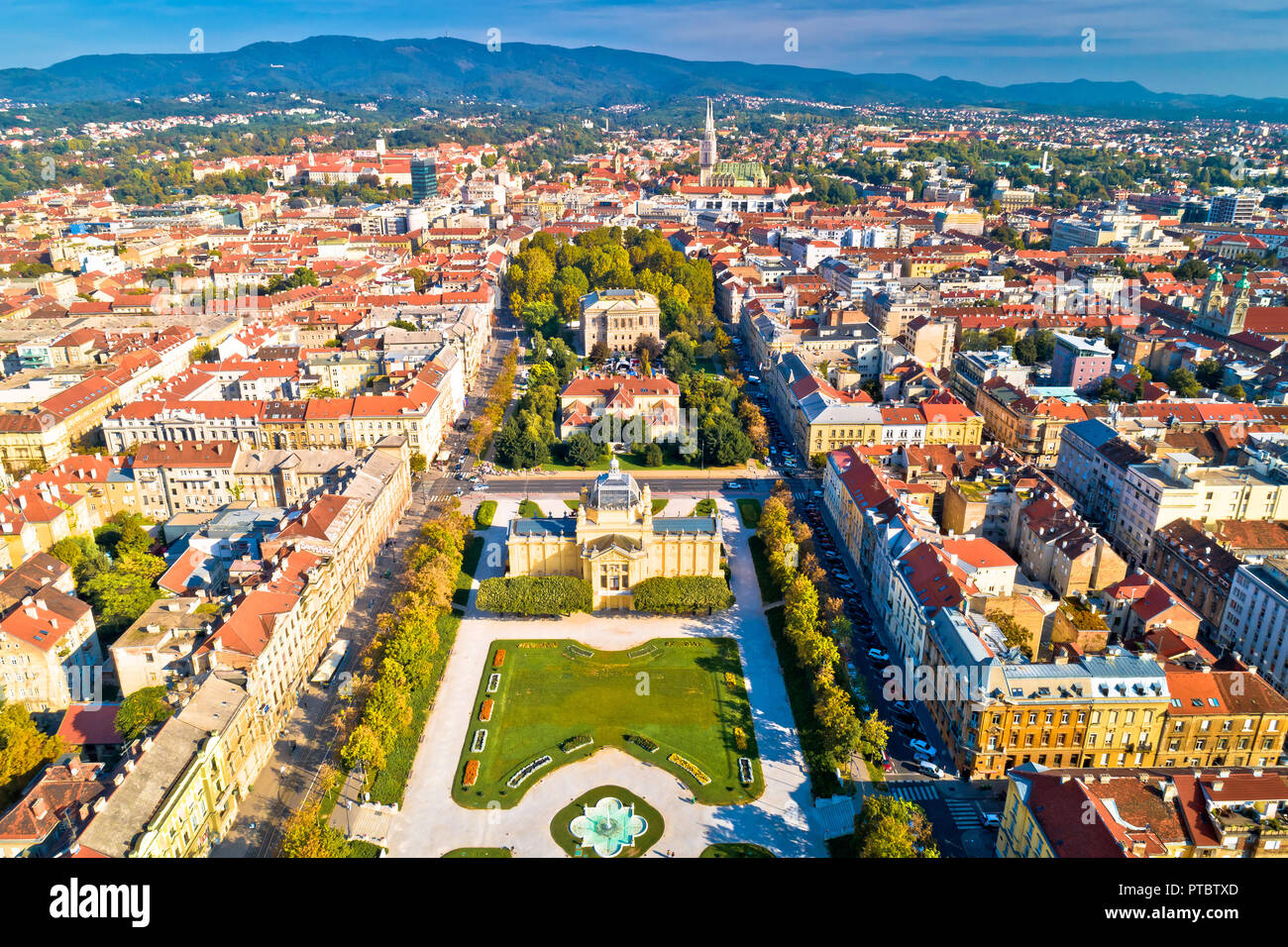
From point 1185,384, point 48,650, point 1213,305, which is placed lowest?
point 48,650

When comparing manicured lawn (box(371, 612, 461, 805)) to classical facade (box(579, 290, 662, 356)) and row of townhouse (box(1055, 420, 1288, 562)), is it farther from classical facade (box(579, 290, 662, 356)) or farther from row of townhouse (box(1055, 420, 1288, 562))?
classical facade (box(579, 290, 662, 356))

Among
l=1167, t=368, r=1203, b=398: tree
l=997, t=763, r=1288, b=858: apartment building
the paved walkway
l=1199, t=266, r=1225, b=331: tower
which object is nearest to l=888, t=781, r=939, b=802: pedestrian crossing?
the paved walkway

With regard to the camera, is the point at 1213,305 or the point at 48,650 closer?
the point at 48,650

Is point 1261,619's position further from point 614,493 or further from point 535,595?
point 535,595

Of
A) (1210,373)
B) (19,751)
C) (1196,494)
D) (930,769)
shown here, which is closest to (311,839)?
(19,751)
